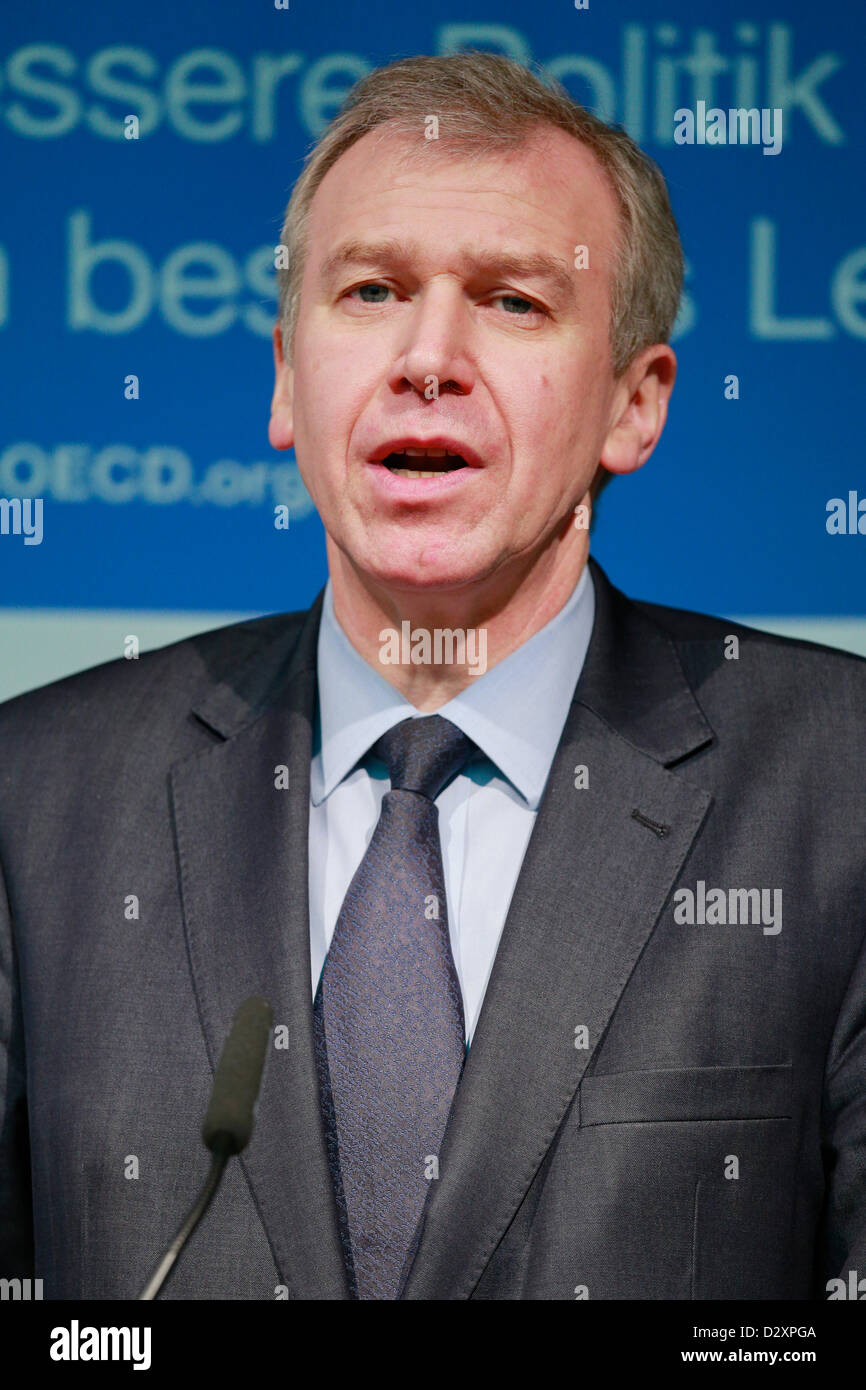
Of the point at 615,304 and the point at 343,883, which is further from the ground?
the point at 615,304

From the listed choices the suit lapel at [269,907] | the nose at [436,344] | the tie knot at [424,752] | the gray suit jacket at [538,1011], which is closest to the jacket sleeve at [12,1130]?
the gray suit jacket at [538,1011]

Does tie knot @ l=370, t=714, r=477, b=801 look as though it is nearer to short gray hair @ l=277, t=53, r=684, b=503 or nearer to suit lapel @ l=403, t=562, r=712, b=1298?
suit lapel @ l=403, t=562, r=712, b=1298

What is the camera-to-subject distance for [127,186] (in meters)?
1.97

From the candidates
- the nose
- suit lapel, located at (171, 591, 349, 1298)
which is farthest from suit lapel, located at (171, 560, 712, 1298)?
the nose

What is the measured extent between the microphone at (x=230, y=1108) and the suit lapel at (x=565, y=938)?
387mm

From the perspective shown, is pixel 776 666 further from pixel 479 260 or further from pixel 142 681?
pixel 142 681

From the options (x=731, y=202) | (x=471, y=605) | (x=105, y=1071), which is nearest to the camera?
(x=105, y=1071)

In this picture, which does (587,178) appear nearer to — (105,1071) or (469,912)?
(469,912)

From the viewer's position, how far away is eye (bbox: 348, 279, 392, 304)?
5.64ft

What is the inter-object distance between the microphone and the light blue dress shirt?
46cm

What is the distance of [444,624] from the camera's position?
70.2 inches

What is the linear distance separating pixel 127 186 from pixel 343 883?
932mm
